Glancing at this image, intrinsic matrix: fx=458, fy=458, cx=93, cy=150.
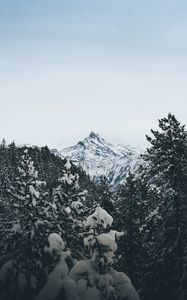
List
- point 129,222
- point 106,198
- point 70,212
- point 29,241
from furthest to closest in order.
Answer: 1. point 106,198
2. point 129,222
3. point 70,212
4. point 29,241

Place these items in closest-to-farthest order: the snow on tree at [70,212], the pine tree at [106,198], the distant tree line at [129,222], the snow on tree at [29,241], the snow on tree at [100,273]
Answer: the snow on tree at [100,273]
the snow on tree at [29,241]
the distant tree line at [129,222]
the snow on tree at [70,212]
the pine tree at [106,198]

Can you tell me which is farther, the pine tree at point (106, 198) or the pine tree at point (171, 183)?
the pine tree at point (106, 198)

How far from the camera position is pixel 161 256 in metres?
29.7

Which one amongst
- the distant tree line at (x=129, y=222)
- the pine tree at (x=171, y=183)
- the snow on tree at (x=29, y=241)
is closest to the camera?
the snow on tree at (x=29, y=241)

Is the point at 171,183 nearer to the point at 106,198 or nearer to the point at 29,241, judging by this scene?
the point at 29,241

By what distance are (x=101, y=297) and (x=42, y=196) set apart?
997 centimetres

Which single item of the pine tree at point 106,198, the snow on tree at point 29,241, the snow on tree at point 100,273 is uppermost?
the pine tree at point 106,198

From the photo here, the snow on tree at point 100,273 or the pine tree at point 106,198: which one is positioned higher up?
the pine tree at point 106,198

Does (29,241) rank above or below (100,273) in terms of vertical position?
above

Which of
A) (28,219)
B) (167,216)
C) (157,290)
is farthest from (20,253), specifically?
(157,290)

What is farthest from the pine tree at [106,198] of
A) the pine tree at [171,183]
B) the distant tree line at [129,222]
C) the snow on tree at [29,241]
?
the snow on tree at [29,241]

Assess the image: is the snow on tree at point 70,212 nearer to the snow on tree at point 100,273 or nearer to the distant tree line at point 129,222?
the distant tree line at point 129,222

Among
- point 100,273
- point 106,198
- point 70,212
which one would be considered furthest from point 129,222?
point 100,273

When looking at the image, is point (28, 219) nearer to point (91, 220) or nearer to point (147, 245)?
point (91, 220)
